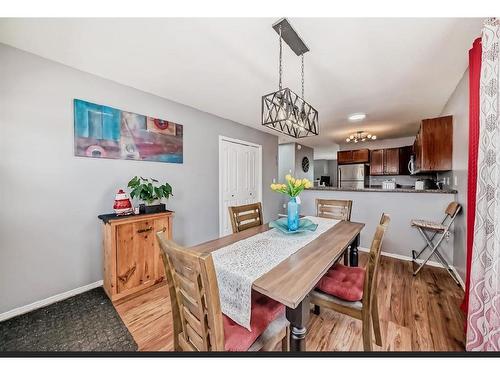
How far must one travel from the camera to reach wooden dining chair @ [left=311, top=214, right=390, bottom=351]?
1130 mm

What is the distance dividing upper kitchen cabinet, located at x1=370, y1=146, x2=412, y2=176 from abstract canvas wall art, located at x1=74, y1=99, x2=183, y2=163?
501 centimetres

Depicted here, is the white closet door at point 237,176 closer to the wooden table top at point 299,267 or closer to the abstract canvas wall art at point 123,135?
A: the abstract canvas wall art at point 123,135

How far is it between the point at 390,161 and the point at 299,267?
5401mm

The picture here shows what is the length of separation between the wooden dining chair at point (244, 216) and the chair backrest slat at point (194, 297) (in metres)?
0.95

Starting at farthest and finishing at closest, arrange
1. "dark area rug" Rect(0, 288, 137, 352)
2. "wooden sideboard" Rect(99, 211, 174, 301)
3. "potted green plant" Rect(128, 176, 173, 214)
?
"potted green plant" Rect(128, 176, 173, 214)
"wooden sideboard" Rect(99, 211, 174, 301)
"dark area rug" Rect(0, 288, 137, 352)

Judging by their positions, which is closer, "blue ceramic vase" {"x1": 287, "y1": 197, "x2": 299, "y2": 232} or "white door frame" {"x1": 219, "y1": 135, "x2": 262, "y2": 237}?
"blue ceramic vase" {"x1": 287, "y1": 197, "x2": 299, "y2": 232}

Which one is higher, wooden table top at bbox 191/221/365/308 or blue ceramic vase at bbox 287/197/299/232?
blue ceramic vase at bbox 287/197/299/232

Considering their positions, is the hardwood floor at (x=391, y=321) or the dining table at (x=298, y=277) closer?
the dining table at (x=298, y=277)

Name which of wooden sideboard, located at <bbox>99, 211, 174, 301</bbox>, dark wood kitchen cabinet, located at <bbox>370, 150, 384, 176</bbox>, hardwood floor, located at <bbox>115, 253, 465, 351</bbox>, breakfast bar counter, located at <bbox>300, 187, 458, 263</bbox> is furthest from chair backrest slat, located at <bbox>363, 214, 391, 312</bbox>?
dark wood kitchen cabinet, located at <bbox>370, 150, 384, 176</bbox>

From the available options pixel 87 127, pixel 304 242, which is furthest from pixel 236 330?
pixel 87 127

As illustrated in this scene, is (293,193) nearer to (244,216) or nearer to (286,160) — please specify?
(244,216)

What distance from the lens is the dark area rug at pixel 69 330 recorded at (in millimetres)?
1402

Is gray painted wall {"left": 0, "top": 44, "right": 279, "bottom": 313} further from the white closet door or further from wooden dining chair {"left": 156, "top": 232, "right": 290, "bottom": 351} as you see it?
wooden dining chair {"left": 156, "top": 232, "right": 290, "bottom": 351}

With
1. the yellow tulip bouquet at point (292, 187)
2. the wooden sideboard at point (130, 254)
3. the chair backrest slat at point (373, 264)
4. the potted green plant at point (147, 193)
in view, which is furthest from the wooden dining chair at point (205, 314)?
the potted green plant at point (147, 193)
